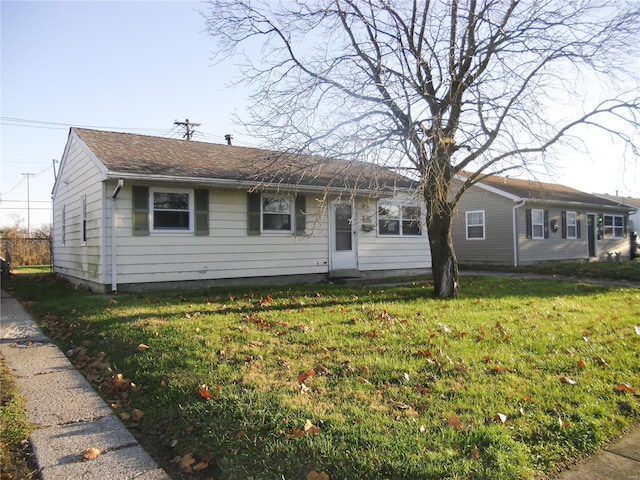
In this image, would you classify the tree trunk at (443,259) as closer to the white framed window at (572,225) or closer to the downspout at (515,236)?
the downspout at (515,236)

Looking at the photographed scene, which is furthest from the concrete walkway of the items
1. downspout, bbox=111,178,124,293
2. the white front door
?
the white front door

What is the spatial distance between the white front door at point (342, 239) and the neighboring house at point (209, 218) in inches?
1.2

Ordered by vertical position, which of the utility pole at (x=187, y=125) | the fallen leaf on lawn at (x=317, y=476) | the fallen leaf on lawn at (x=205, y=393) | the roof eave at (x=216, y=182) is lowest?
the fallen leaf on lawn at (x=317, y=476)

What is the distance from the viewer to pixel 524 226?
20703 mm

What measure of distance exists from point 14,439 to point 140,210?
25.6ft

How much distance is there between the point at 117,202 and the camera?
1070 cm

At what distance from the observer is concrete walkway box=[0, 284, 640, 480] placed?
3158mm

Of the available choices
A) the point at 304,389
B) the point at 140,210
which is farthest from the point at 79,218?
the point at 304,389

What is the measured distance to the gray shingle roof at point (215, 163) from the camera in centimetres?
906

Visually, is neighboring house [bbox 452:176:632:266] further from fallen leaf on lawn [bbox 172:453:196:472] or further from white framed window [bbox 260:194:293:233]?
fallen leaf on lawn [bbox 172:453:196:472]

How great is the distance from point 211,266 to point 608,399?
9.53 metres

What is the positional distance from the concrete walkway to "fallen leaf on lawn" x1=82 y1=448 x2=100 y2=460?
0.10ft

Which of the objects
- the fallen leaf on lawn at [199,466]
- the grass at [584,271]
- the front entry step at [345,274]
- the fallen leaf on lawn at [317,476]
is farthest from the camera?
the grass at [584,271]

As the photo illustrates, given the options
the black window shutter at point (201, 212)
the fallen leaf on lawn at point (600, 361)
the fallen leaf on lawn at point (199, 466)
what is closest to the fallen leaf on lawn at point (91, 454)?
the fallen leaf on lawn at point (199, 466)
